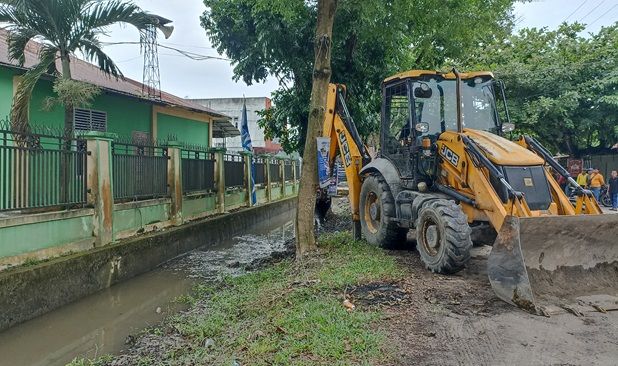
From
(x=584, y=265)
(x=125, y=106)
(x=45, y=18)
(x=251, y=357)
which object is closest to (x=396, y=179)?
(x=584, y=265)

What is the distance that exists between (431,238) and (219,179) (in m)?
8.28

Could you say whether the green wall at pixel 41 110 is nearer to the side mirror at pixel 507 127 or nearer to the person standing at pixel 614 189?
the side mirror at pixel 507 127

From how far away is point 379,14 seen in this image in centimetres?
873

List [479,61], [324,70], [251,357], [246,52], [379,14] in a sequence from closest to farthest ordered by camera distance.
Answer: [251,357] < [324,70] < [379,14] < [246,52] < [479,61]

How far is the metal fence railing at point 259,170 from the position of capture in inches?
667

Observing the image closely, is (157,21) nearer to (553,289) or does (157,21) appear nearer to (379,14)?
(379,14)

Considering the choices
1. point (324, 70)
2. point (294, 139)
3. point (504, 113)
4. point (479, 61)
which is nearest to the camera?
point (504, 113)

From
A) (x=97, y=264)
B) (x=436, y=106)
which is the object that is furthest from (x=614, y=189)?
(x=97, y=264)

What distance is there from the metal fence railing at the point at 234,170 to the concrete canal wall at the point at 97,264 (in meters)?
2.21

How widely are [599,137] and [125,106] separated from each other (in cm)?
1708

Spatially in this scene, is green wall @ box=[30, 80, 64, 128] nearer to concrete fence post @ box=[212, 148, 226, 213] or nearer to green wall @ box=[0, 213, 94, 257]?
concrete fence post @ box=[212, 148, 226, 213]

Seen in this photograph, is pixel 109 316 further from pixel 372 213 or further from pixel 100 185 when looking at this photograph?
pixel 372 213

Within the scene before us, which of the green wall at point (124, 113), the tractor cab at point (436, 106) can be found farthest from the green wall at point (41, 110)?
the tractor cab at point (436, 106)

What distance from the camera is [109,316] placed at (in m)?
6.07
